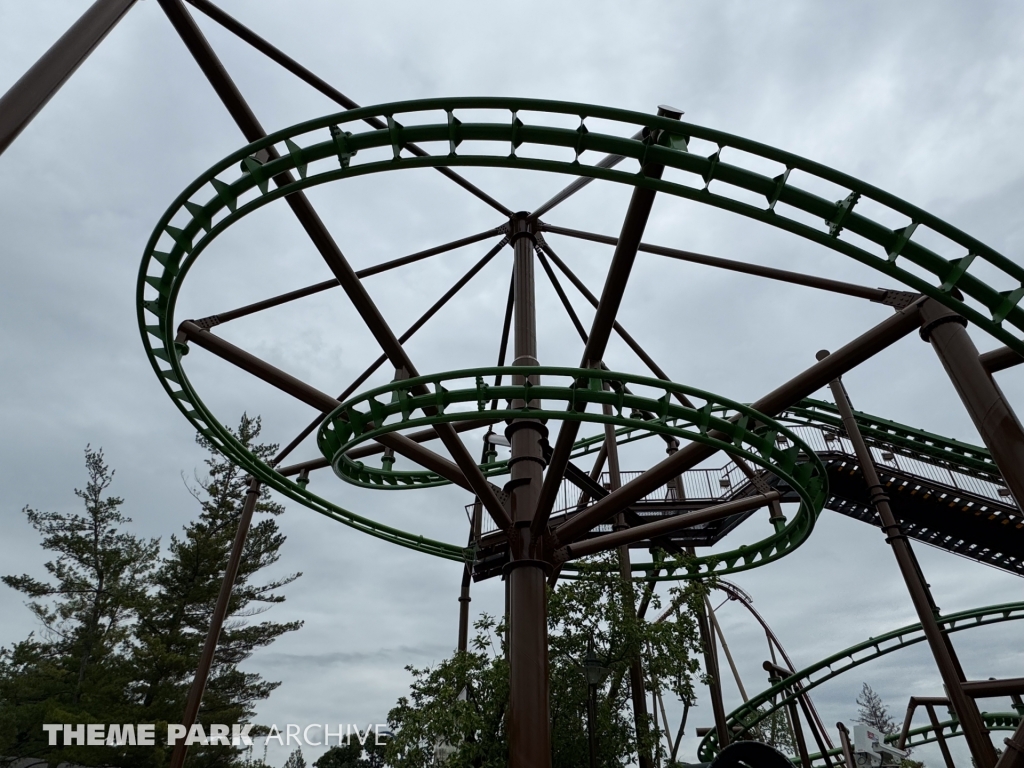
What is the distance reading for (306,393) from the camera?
26.9ft

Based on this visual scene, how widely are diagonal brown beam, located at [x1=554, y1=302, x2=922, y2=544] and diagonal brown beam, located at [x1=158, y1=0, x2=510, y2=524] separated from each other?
2109mm

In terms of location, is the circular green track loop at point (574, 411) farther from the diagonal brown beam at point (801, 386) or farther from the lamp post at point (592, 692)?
the lamp post at point (592, 692)

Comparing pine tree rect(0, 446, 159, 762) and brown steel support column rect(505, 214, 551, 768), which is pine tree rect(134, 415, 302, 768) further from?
brown steel support column rect(505, 214, 551, 768)

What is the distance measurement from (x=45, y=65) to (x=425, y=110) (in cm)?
286

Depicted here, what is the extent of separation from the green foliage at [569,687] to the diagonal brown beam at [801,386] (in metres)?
2.56

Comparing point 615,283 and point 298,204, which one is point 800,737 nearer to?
point 615,283

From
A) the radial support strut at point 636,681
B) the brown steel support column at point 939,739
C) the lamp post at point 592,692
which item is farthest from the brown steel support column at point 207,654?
the brown steel support column at point 939,739

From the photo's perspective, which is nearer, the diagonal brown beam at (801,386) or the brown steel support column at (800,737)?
the diagonal brown beam at (801,386)

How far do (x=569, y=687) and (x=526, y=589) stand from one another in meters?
2.36

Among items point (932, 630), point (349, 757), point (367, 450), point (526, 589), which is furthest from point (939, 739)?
point (349, 757)

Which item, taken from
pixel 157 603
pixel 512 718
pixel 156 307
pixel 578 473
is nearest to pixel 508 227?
pixel 578 473

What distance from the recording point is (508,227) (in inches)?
464

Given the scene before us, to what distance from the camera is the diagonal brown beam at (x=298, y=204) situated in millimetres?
6301

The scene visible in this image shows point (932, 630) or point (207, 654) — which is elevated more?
point (207, 654)
